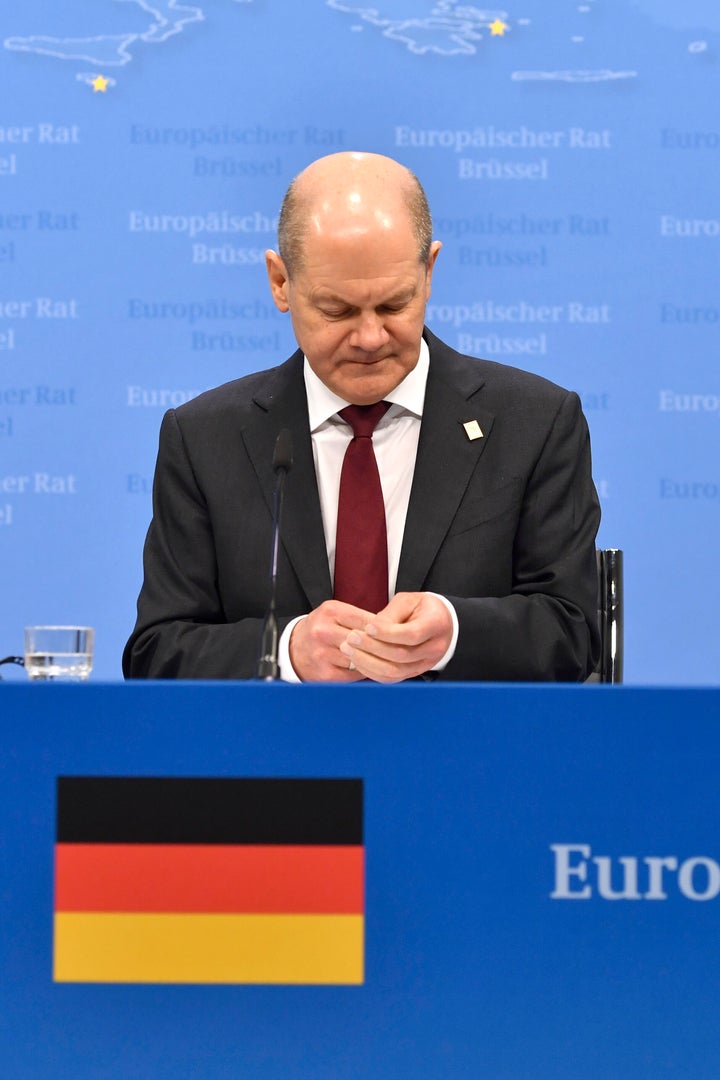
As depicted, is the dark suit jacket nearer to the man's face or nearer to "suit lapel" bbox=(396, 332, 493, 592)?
"suit lapel" bbox=(396, 332, 493, 592)

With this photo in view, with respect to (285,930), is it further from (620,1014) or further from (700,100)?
(700,100)

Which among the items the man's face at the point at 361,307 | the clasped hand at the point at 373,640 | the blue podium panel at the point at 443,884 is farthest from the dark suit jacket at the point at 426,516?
the blue podium panel at the point at 443,884

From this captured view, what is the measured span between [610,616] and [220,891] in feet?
4.22

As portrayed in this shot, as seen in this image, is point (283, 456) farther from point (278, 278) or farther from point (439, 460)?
point (278, 278)

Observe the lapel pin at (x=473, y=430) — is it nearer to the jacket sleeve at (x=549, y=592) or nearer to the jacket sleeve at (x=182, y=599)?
the jacket sleeve at (x=549, y=592)

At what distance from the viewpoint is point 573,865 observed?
1.13 meters

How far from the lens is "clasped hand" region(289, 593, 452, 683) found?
1.42 meters

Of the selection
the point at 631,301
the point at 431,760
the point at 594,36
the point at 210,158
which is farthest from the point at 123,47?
the point at 431,760

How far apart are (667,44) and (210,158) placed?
48.6 inches

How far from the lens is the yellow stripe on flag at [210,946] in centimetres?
113

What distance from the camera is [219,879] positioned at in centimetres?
114

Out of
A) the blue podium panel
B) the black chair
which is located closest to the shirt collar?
the black chair

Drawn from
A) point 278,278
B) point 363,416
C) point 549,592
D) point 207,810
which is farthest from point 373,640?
point 278,278

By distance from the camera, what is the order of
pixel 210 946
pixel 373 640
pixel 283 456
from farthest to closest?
pixel 283 456
pixel 373 640
pixel 210 946
